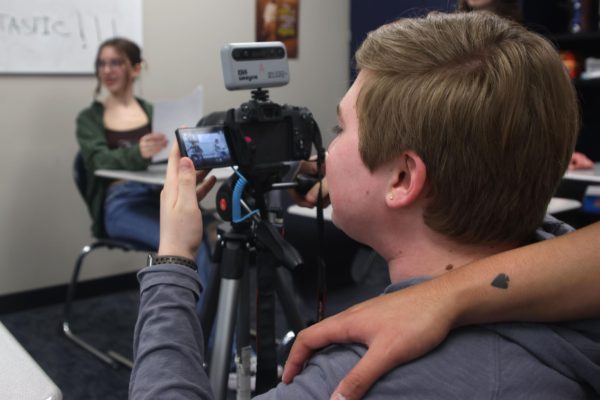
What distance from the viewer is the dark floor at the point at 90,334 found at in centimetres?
240

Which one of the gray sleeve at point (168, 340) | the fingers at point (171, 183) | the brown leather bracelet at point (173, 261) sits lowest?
the gray sleeve at point (168, 340)

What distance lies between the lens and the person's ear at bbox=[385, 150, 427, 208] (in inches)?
24.6

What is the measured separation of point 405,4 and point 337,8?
0.45m

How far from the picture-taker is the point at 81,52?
3.19 m

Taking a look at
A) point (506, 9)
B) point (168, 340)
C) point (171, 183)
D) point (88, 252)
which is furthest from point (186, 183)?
point (506, 9)

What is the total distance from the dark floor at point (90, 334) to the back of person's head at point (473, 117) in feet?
5.76

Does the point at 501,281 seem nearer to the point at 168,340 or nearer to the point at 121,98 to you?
the point at 168,340

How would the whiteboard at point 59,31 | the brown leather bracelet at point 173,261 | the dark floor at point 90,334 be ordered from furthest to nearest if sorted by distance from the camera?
the whiteboard at point 59,31 < the dark floor at point 90,334 < the brown leather bracelet at point 173,261

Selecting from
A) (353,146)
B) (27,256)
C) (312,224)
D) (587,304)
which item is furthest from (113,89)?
(587,304)

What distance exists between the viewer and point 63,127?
3.20m

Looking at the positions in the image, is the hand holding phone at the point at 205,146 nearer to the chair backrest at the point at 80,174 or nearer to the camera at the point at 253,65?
the camera at the point at 253,65

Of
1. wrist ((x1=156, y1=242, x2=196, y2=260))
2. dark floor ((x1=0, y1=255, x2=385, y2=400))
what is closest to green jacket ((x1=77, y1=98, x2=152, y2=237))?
dark floor ((x1=0, y1=255, x2=385, y2=400))

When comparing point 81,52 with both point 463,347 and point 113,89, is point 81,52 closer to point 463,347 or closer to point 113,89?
point 113,89

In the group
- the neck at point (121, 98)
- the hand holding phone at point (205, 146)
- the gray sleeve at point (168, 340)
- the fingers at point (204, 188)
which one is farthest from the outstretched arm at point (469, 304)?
the neck at point (121, 98)
